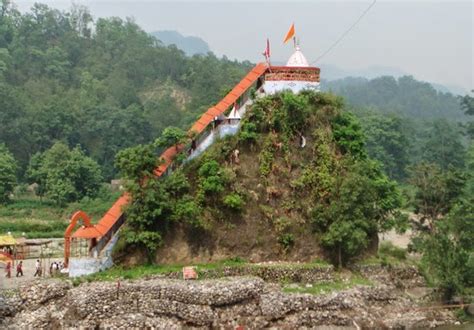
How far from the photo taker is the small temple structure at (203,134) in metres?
25.2

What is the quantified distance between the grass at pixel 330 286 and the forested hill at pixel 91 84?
29049mm

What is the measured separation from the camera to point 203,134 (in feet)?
97.0

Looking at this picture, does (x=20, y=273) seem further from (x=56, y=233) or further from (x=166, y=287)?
(x=56, y=233)

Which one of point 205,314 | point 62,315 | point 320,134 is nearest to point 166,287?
point 205,314

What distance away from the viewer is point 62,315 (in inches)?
874

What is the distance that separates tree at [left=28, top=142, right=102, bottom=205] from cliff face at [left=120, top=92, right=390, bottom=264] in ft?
67.7

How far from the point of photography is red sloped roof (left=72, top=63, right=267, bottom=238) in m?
25.4

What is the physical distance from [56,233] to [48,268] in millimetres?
11411

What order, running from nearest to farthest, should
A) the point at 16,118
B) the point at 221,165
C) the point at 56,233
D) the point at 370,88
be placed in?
the point at 221,165
the point at 56,233
the point at 16,118
the point at 370,88

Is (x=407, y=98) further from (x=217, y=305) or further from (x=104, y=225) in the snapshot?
(x=217, y=305)

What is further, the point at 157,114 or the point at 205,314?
the point at 157,114

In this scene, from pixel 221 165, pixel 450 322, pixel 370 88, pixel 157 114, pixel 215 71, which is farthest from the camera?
pixel 370 88

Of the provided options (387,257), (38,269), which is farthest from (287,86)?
(38,269)

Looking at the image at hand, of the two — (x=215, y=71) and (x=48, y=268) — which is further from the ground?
(x=215, y=71)
